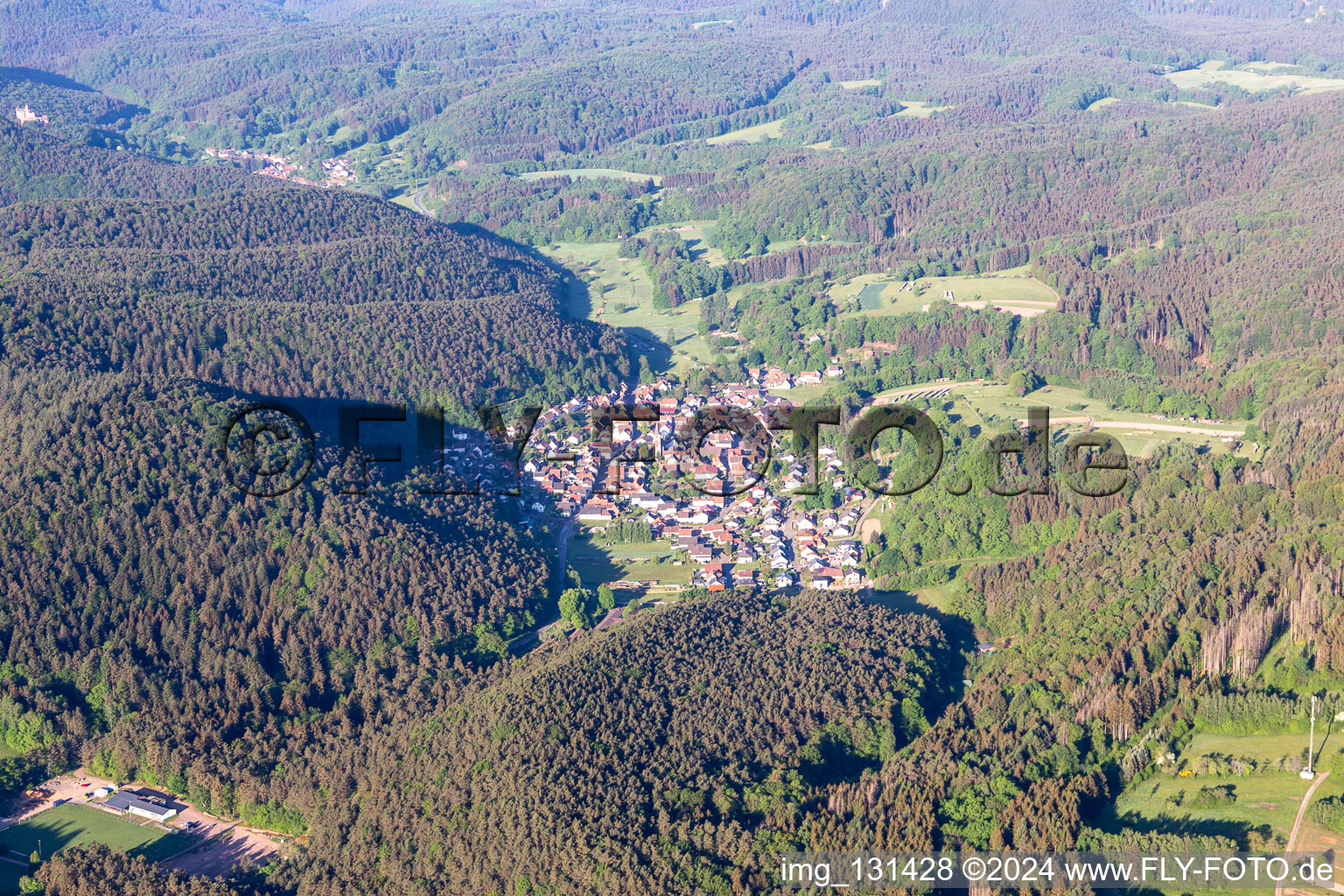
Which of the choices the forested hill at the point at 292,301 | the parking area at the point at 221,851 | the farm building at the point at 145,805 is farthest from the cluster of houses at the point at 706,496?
the farm building at the point at 145,805

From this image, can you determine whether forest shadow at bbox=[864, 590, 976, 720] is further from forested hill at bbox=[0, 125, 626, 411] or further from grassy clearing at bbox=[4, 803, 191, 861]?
forested hill at bbox=[0, 125, 626, 411]

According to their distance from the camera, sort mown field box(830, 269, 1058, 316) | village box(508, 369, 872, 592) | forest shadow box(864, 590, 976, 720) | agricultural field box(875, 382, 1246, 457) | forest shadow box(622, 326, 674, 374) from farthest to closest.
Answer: mown field box(830, 269, 1058, 316)
forest shadow box(622, 326, 674, 374)
agricultural field box(875, 382, 1246, 457)
village box(508, 369, 872, 592)
forest shadow box(864, 590, 976, 720)

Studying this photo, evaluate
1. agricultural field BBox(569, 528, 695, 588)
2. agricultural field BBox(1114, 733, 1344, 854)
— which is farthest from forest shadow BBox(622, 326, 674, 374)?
agricultural field BBox(1114, 733, 1344, 854)

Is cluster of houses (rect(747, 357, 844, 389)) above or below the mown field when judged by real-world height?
below

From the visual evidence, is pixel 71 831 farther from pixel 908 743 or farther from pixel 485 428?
pixel 485 428

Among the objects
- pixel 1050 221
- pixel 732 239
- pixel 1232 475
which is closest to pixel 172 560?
pixel 1232 475

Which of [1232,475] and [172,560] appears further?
[1232,475]
